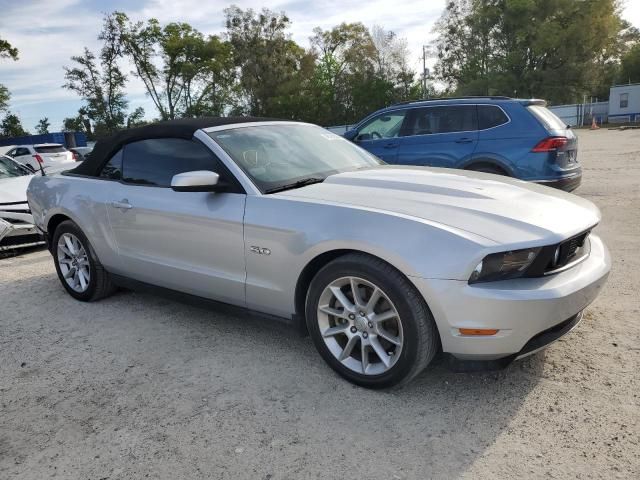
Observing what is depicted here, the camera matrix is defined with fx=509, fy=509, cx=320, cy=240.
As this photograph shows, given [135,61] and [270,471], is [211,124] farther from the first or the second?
[135,61]

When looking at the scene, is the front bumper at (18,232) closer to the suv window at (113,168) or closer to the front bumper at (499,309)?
the suv window at (113,168)

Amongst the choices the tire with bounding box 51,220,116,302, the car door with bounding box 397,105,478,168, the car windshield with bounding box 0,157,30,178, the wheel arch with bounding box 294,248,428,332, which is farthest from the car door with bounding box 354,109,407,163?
the car windshield with bounding box 0,157,30,178

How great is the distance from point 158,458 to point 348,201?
5.47 feet

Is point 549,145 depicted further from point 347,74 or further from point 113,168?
point 347,74

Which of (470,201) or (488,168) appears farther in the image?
(488,168)

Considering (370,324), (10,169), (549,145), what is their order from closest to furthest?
(370,324)
(549,145)
(10,169)

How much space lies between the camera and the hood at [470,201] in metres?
2.61

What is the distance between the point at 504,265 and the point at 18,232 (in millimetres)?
6594

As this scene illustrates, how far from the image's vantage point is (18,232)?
6.84m

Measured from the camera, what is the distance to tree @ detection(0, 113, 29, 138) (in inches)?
2210

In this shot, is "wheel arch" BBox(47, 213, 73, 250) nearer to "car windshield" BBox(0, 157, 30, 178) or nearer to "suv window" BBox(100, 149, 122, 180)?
"suv window" BBox(100, 149, 122, 180)

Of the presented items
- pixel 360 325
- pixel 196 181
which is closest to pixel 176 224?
pixel 196 181

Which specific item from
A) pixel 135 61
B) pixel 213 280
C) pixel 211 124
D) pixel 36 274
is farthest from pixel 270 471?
pixel 135 61

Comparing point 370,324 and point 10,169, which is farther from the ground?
point 10,169
